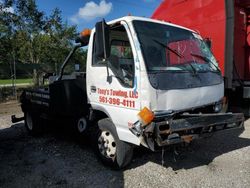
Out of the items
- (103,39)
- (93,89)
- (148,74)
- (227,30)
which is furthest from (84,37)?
(227,30)

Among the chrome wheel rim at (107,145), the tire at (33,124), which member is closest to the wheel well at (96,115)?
the chrome wheel rim at (107,145)

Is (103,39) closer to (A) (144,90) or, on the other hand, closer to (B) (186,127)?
(A) (144,90)

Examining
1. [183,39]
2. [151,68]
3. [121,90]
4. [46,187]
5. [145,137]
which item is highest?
[183,39]

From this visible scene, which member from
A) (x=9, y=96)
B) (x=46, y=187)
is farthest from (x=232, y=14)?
(x=9, y=96)

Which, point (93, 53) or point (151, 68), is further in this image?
point (93, 53)

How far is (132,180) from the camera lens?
4.55 metres

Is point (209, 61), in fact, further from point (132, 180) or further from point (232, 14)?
point (232, 14)

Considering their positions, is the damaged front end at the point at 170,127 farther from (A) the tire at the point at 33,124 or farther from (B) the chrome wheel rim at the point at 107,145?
(A) the tire at the point at 33,124

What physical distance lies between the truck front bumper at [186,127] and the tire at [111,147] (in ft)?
2.64

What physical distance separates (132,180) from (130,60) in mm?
1721

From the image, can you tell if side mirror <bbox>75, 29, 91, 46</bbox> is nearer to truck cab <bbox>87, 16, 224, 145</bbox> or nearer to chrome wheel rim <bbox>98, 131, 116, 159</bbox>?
truck cab <bbox>87, 16, 224, 145</bbox>

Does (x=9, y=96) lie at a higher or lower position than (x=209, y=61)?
lower

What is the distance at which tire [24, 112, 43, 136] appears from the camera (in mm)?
7387

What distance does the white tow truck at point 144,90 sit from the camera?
4031 mm
